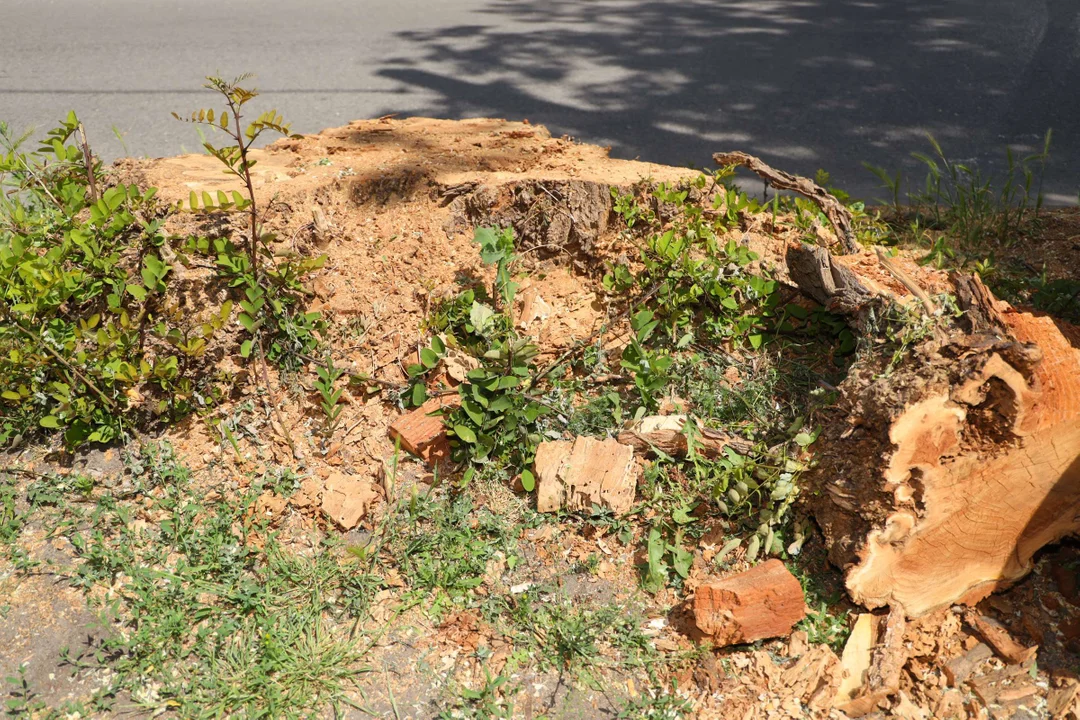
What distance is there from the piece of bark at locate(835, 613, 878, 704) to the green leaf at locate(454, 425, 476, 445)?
4.29 feet

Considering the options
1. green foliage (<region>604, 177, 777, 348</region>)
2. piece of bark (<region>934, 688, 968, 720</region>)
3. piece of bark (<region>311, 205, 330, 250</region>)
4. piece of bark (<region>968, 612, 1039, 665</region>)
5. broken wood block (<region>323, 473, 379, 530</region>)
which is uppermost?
piece of bark (<region>311, 205, 330, 250</region>)

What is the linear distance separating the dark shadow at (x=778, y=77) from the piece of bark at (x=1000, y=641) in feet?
9.10

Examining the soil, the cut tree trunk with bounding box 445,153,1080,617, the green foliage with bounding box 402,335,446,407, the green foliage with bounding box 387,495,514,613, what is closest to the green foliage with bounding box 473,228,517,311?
the soil

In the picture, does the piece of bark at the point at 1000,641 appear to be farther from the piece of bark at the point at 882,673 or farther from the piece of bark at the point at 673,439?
the piece of bark at the point at 673,439

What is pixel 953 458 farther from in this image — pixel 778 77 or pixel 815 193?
pixel 778 77

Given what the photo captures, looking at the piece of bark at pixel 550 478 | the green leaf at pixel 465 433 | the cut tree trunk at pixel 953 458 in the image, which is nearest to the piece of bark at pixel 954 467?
the cut tree trunk at pixel 953 458

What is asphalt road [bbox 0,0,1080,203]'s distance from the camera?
17.2 ft

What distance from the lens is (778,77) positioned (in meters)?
6.04

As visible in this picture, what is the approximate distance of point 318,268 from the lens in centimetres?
315

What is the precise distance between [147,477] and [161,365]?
0.39 meters

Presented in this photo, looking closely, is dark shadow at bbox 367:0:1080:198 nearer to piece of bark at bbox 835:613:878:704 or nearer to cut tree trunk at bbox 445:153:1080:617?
cut tree trunk at bbox 445:153:1080:617

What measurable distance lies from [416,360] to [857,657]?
1.80 metres

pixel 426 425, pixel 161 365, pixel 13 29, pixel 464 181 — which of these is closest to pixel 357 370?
pixel 426 425

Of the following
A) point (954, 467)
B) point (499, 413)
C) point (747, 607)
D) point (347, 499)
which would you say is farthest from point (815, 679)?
point (347, 499)
